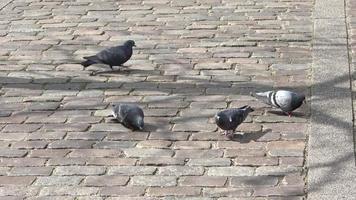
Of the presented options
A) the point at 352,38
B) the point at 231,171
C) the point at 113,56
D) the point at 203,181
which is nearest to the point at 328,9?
the point at 352,38

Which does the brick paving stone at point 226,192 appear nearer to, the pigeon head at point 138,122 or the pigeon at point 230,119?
the pigeon at point 230,119

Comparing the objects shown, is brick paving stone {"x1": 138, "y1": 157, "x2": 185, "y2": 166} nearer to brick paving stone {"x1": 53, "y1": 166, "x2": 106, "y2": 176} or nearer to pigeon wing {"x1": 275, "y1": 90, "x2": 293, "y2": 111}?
brick paving stone {"x1": 53, "y1": 166, "x2": 106, "y2": 176}

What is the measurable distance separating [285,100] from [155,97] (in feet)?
4.39


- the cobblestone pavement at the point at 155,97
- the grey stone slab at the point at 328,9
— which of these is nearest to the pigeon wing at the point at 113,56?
the cobblestone pavement at the point at 155,97

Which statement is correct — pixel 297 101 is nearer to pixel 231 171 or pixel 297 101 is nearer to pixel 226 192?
pixel 231 171

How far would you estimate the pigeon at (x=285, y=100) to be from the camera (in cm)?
637

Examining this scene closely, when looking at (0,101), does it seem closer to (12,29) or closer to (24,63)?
(24,63)

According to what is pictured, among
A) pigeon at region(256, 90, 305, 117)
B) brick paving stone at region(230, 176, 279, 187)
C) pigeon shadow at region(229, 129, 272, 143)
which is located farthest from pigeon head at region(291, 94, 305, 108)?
brick paving stone at region(230, 176, 279, 187)

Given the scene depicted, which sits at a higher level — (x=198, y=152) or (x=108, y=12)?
(x=198, y=152)

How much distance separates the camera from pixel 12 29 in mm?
9812

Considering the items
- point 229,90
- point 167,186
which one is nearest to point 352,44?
point 229,90

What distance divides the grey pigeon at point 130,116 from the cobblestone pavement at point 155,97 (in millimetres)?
85

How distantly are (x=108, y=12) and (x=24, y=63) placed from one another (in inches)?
93.6

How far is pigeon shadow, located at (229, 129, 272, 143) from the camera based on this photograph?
615 cm
